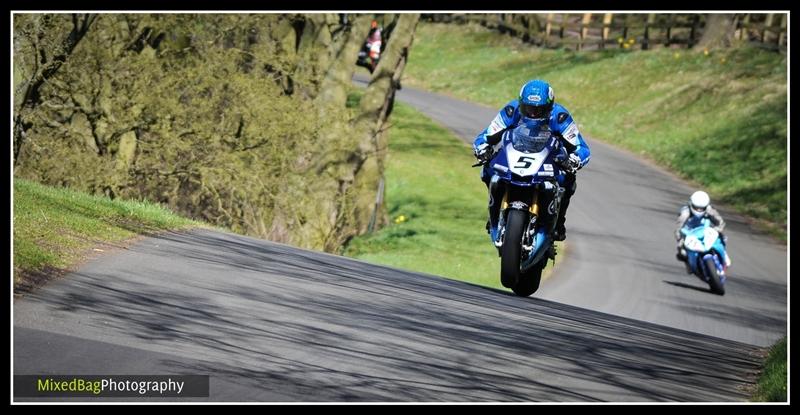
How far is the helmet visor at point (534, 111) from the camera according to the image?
12.1 meters

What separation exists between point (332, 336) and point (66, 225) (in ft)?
15.5

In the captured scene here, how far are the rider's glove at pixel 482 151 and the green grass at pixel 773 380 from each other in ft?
10.6

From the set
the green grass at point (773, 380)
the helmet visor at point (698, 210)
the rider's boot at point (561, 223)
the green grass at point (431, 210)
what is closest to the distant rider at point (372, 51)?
the green grass at point (431, 210)

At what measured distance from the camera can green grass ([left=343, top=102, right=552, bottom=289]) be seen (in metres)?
28.3

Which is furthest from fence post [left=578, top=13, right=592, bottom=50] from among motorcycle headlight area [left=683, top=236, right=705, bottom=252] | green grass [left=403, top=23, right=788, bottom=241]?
motorcycle headlight area [left=683, top=236, right=705, bottom=252]

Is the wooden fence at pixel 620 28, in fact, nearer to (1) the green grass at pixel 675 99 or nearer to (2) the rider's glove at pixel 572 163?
(1) the green grass at pixel 675 99

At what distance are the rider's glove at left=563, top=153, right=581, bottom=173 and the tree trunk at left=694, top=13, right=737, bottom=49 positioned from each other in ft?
135

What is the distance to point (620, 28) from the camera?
58.7 m

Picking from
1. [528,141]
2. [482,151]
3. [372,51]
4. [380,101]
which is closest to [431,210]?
[380,101]

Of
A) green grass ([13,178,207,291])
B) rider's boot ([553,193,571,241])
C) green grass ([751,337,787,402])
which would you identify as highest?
rider's boot ([553,193,571,241])

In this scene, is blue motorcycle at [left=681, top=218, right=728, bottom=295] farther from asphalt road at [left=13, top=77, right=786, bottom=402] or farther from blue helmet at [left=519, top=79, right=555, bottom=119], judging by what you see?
blue helmet at [left=519, top=79, right=555, bottom=119]

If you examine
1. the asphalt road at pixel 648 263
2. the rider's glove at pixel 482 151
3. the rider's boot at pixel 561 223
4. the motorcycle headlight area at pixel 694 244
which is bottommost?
the asphalt road at pixel 648 263

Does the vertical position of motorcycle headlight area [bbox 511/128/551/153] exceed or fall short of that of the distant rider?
it falls short
